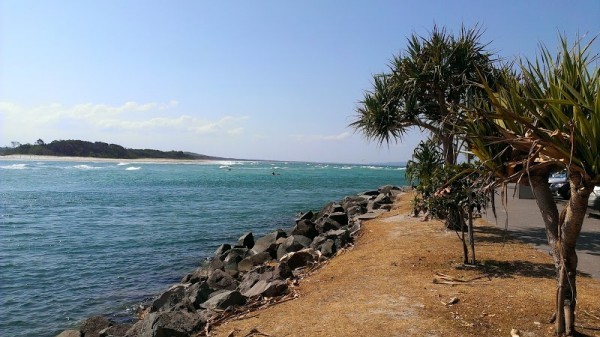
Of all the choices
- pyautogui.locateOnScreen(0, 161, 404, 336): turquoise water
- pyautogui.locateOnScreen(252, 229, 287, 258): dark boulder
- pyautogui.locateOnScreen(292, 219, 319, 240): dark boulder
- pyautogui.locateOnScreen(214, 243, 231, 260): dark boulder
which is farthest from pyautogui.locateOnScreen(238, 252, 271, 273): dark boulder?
pyautogui.locateOnScreen(292, 219, 319, 240): dark boulder

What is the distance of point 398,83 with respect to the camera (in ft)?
43.6

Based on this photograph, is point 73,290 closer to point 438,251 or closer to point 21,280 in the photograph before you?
point 21,280

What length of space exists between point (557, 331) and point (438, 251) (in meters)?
5.56

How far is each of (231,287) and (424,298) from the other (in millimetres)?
5233

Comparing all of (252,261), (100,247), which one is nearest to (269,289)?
(252,261)

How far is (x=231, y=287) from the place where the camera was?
437 inches

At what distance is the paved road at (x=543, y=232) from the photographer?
10094mm

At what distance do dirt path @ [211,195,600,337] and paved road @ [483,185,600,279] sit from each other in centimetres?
78

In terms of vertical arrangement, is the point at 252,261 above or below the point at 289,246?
below

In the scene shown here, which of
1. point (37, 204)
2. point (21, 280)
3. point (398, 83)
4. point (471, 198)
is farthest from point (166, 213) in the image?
point (471, 198)

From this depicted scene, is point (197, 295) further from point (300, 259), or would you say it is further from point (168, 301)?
point (300, 259)

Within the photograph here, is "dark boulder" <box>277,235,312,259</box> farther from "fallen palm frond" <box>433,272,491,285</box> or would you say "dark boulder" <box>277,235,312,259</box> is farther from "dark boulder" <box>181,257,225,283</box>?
"fallen palm frond" <box>433,272,491,285</box>

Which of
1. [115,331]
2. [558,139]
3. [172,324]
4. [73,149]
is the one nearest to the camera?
[558,139]

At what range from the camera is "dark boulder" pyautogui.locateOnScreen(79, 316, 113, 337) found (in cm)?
891
